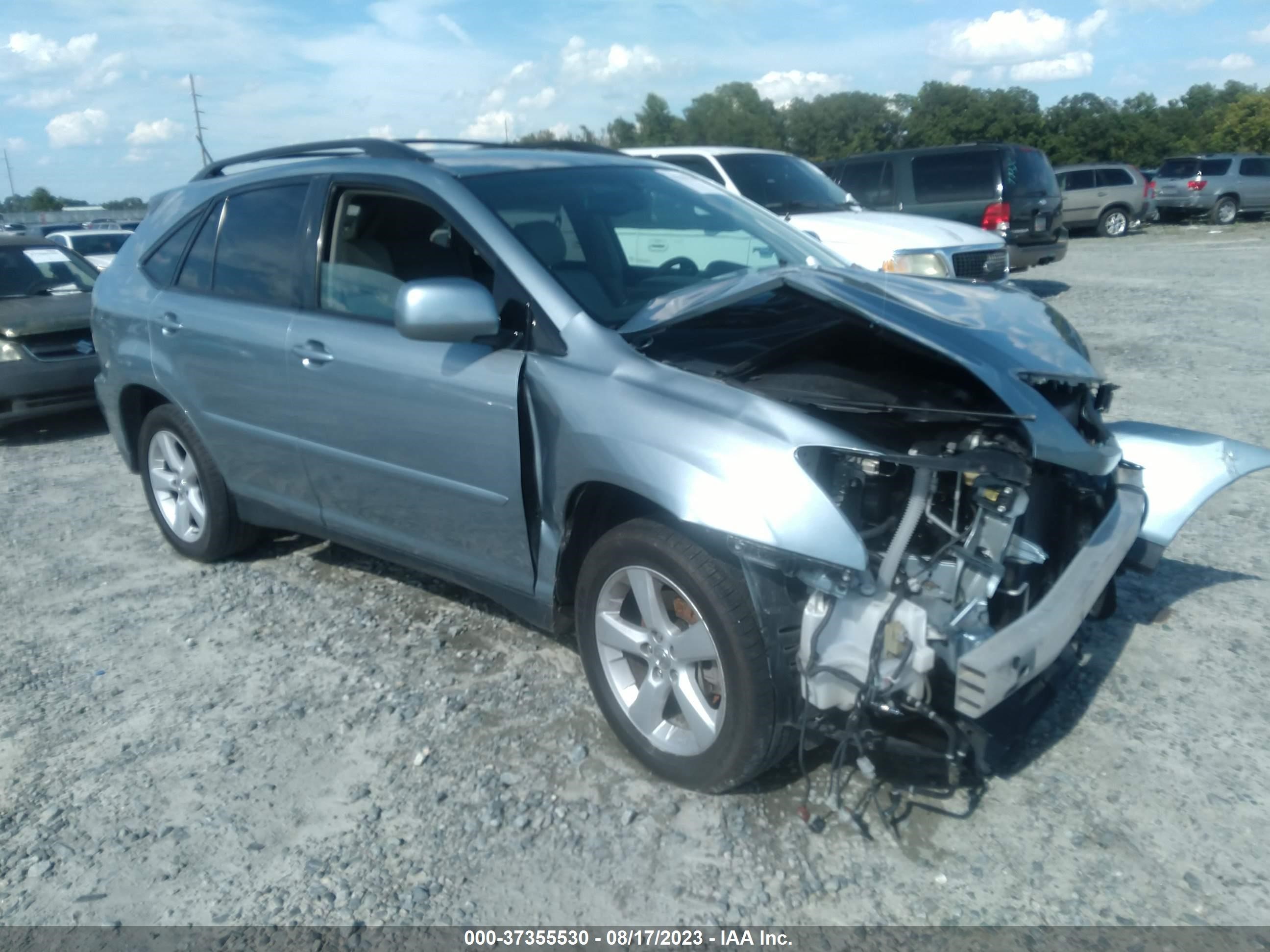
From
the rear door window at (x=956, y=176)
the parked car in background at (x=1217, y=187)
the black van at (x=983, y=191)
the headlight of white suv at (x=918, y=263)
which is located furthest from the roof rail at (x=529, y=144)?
the parked car in background at (x=1217, y=187)

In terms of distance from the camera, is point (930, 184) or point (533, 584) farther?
point (930, 184)

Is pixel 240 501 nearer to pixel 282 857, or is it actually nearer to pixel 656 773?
pixel 282 857

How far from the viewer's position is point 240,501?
4.91 metres

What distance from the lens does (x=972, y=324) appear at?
10.3 feet

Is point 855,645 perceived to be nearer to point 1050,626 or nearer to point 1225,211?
point 1050,626

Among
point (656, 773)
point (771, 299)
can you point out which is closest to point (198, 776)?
point (656, 773)

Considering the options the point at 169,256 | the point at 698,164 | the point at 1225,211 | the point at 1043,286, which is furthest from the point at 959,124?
the point at 169,256

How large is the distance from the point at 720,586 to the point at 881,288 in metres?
1.14

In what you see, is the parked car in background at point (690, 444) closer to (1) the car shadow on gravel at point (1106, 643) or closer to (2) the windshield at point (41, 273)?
(1) the car shadow on gravel at point (1106, 643)

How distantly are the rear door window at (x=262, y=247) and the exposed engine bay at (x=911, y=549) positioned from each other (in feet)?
6.52

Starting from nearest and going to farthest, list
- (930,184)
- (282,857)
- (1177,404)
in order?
(282,857), (1177,404), (930,184)

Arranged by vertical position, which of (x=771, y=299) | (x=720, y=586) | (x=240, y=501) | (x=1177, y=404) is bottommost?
(x=1177, y=404)

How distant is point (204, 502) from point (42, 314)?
4.76m

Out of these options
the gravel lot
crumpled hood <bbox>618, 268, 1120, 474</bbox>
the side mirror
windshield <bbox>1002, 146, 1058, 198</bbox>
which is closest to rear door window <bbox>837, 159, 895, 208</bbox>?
windshield <bbox>1002, 146, 1058, 198</bbox>
